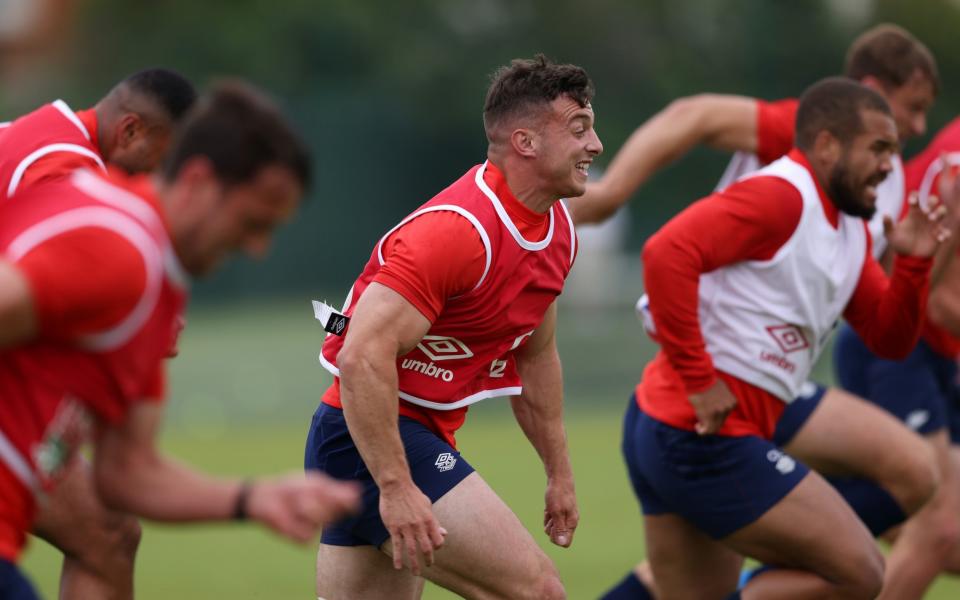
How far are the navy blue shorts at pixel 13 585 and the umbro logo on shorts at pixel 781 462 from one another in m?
3.05

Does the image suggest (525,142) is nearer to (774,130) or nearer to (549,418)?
(549,418)

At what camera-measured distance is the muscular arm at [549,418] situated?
5570 millimetres

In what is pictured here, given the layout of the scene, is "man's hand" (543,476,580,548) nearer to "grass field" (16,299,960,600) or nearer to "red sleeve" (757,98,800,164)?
"red sleeve" (757,98,800,164)

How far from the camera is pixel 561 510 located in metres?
5.54

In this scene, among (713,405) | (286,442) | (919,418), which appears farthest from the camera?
(286,442)

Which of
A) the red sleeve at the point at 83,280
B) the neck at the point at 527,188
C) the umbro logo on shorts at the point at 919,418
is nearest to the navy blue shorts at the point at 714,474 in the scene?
the neck at the point at 527,188

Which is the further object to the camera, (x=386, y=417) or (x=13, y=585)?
(x=386, y=417)

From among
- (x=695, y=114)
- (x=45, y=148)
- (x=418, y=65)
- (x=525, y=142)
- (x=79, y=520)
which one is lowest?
(x=418, y=65)

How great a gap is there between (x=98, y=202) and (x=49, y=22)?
4138cm

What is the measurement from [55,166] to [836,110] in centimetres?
305

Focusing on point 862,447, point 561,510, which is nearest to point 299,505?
point 561,510

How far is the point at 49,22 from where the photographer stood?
4241 centimetres

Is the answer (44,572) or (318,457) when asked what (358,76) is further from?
(318,457)

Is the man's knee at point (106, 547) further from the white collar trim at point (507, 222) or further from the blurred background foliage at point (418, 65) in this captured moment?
the blurred background foliage at point (418, 65)
